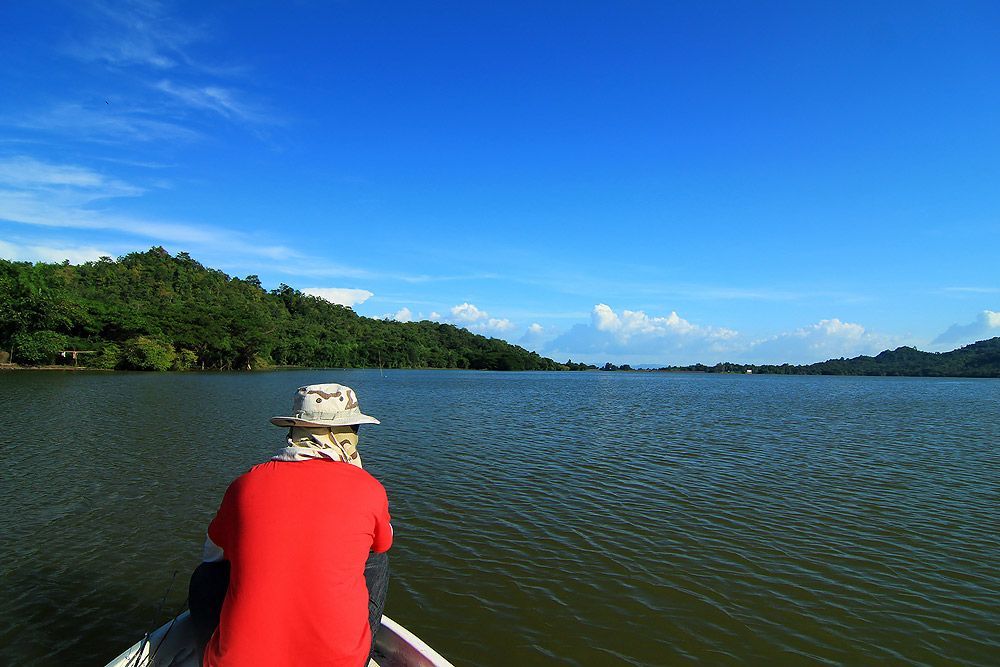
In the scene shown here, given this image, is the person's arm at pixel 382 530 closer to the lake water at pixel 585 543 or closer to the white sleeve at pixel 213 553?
the white sleeve at pixel 213 553

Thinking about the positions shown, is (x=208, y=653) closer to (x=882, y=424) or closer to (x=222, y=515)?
(x=222, y=515)

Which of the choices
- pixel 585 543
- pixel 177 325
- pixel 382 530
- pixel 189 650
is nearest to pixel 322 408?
pixel 382 530

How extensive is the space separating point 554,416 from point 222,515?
21698mm

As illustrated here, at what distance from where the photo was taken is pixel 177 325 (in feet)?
209

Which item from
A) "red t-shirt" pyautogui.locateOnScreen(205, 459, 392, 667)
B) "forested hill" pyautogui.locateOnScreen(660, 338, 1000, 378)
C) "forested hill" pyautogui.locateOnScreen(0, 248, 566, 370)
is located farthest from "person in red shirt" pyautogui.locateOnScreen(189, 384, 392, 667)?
"forested hill" pyautogui.locateOnScreen(660, 338, 1000, 378)

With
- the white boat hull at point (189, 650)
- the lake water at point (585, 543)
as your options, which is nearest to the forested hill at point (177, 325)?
the lake water at point (585, 543)

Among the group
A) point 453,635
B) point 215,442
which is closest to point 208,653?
point 453,635

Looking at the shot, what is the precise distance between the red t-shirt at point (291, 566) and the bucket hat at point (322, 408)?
1.29 ft

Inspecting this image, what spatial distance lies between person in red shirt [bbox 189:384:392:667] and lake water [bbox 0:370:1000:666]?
263 centimetres

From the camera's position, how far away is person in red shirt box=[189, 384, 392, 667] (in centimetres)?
242

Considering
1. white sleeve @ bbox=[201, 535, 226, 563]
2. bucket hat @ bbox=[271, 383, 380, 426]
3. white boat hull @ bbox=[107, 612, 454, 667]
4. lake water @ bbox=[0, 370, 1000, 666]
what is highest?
bucket hat @ bbox=[271, 383, 380, 426]

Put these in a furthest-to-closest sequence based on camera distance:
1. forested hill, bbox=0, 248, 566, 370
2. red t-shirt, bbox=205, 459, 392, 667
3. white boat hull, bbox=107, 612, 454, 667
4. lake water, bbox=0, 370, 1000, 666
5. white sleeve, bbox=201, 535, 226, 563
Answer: forested hill, bbox=0, 248, 566, 370, lake water, bbox=0, 370, 1000, 666, white boat hull, bbox=107, 612, 454, 667, white sleeve, bbox=201, 535, 226, 563, red t-shirt, bbox=205, 459, 392, 667

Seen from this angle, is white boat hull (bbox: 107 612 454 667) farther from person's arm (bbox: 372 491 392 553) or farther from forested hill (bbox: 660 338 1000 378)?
forested hill (bbox: 660 338 1000 378)

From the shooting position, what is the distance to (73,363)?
54625 millimetres
